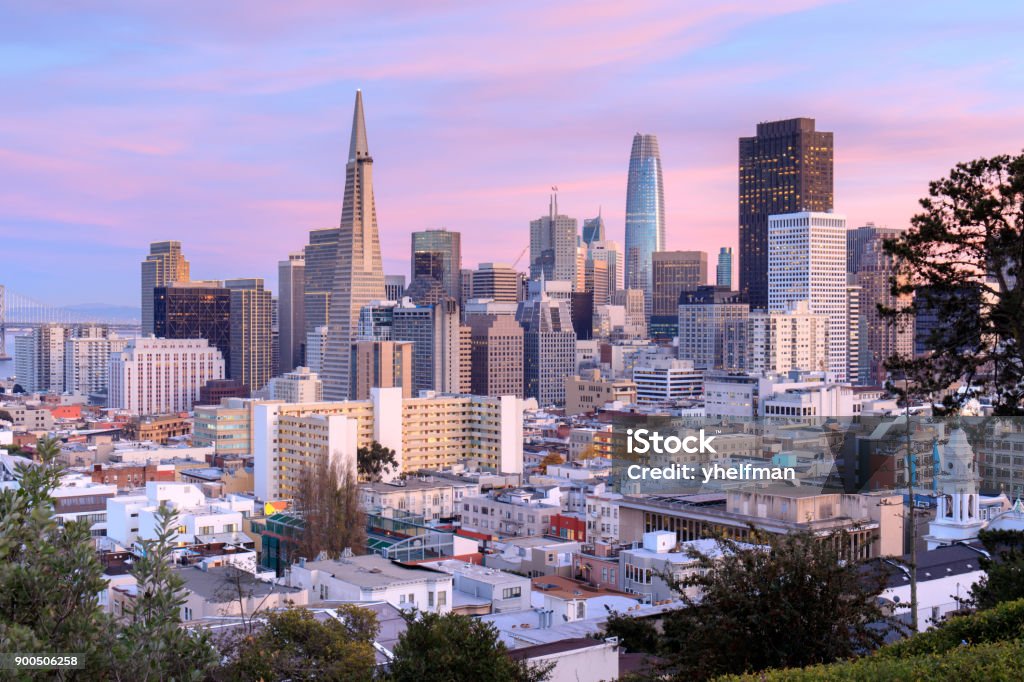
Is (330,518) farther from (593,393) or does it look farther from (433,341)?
Answer: (433,341)

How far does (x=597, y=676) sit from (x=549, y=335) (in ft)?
329

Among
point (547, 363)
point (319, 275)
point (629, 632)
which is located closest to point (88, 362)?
point (319, 275)

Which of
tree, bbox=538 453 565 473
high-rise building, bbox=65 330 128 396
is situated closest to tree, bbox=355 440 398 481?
tree, bbox=538 453 565 473

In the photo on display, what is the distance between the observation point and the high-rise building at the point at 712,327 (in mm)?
106250

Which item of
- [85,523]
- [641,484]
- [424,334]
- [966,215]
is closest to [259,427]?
[641,484]

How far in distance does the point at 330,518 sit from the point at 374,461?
18.4 metres

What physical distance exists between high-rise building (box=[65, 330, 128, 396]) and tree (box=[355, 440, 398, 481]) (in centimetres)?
7924

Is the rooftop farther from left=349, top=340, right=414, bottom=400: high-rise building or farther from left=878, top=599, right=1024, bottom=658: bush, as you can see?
left=349, top=340, right=414, bottom=400: high-rise building

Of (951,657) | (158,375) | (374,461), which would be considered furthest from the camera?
(158,375)

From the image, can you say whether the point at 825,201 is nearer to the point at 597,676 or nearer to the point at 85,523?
the point at 597,676

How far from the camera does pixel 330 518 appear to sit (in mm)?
29969

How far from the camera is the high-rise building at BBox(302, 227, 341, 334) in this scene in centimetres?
13925

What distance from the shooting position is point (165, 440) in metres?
71.1

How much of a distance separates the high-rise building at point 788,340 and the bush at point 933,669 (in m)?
87.6
